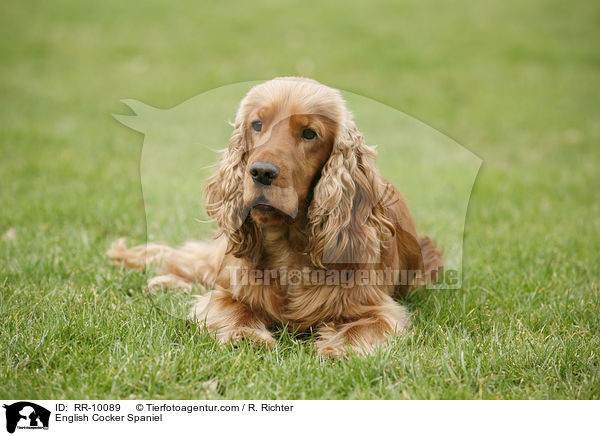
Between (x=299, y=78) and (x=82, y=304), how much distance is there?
5.21 ft

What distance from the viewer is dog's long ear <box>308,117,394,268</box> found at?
2.51 meters

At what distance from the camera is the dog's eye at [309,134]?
2420mm

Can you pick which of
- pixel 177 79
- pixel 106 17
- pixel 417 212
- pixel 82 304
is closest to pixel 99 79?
pixel 177 79

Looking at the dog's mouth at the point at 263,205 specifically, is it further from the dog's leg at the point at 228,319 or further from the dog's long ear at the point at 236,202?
the dog's leg at the point at 228,319

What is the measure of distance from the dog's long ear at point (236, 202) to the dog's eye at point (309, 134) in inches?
12.7

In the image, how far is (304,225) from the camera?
2623 mm

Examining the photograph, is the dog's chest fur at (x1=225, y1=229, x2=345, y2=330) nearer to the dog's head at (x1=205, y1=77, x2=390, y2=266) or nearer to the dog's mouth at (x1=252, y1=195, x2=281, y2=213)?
the dog's head at (x1=205, y1=77, x2=390, y2=266)

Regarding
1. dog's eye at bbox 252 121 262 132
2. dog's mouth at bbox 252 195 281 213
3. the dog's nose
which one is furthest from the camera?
dog's eye at bbox 252 121 262 132

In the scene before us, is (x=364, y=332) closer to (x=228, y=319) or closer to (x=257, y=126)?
(x=228, y=319)

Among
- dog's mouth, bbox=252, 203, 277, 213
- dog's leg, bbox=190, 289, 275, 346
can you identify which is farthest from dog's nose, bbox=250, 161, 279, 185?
dog's leg, bbox=190, 289, 275, 346

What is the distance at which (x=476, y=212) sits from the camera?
496 centimetres
